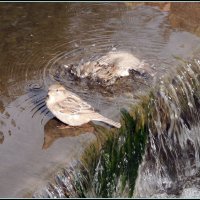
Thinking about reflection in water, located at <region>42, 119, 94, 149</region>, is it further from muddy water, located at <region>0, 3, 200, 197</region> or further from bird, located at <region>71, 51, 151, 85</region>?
bird, located at <region>71, 51, 151, 85</region>

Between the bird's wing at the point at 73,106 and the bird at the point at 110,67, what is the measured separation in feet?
3.28

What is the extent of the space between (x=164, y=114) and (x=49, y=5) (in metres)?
3.85

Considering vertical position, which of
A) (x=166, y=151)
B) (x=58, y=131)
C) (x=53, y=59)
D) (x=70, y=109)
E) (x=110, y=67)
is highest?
(x=53, y=59)

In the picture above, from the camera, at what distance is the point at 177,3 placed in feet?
32.2

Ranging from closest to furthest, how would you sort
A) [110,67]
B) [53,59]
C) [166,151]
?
[166,151]
[110,67]
[53,59]

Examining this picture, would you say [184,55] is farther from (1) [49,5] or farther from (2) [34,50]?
(1) [49,5]

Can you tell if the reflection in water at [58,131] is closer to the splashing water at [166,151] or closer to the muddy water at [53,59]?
the muddy water at [53,59]

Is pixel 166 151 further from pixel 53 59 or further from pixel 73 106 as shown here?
pixel 53 59

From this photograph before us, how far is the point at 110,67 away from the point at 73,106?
1.27m

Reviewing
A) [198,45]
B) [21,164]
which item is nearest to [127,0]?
[198,45]

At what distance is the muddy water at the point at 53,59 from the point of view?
5.91 m

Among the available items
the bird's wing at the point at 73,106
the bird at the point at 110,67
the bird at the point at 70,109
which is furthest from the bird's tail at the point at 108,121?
the bird at the point at 110,67

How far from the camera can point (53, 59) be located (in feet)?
26.6

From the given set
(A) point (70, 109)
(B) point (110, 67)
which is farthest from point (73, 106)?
(B) point (110, 67)
